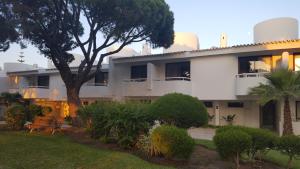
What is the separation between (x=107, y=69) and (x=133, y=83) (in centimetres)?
536

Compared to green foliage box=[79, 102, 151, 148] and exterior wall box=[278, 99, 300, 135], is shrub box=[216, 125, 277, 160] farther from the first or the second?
exterior wall box=[278, 99, 300, 135]

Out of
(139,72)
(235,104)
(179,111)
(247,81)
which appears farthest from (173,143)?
(139,72)

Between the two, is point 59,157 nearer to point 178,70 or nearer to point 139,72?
point 178,70

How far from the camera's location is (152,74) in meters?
26.2

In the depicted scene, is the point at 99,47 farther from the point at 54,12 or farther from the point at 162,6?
the point at 162,6

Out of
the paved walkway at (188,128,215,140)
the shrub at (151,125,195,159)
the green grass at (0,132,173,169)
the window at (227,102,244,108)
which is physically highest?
the window at (227,102,244,108)

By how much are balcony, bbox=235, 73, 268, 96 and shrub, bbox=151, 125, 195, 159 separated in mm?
12362

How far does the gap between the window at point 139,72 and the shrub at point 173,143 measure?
57.1ft

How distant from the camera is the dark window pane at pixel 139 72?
28328 mm

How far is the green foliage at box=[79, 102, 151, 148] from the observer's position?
12172 mm

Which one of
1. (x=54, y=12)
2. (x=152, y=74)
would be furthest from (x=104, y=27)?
(x=152, y=74)

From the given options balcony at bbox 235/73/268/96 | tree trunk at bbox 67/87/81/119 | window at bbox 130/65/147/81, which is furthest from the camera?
window at bbox 130/65/147/81

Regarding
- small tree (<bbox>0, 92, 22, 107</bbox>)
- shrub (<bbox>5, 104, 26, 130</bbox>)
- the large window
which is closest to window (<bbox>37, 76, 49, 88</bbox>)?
small tree (<bbox>0, 92, 22, 107</bbox>)

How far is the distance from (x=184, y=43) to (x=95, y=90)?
947cm
